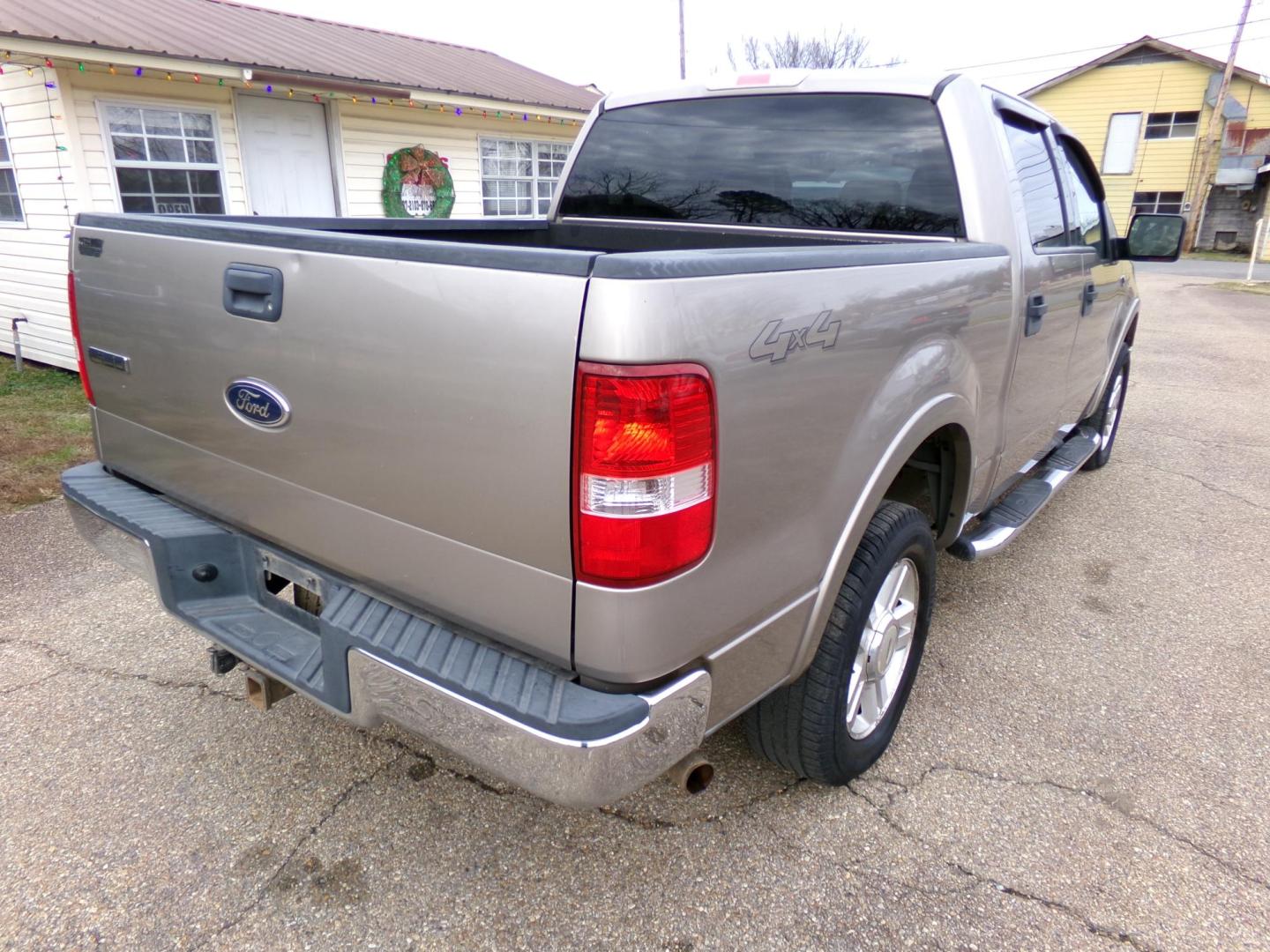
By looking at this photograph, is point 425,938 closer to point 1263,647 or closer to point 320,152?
point 1263,647

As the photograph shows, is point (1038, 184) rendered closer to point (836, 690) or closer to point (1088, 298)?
point (1088, 298)

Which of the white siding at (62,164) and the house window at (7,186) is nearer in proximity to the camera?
the white siding at (62,164)

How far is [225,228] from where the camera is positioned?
1.99m

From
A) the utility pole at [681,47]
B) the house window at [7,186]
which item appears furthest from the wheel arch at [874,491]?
the utility pole at [681,47]

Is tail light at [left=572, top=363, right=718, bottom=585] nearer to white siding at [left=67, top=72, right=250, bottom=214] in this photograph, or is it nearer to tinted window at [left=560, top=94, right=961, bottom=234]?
tinted window at [left=560, top=94, right=961, bottom=234]

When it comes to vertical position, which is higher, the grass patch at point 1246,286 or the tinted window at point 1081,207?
the tinted window at point 1081,207

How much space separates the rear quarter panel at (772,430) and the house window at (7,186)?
836 centimetres

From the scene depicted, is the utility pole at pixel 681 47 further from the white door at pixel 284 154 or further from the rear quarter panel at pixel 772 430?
the rear quarter panel at pixel 772 430

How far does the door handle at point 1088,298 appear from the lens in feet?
11.9

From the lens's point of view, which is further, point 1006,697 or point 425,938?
point 1006,697

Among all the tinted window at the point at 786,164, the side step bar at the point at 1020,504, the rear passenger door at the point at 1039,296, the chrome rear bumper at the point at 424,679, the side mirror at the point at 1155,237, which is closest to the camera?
the chrome rear bumper at the point at 424,679

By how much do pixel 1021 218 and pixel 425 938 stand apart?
Answer: 2804 mm


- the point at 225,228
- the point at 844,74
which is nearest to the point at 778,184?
the point at 844,74

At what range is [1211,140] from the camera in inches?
1111
